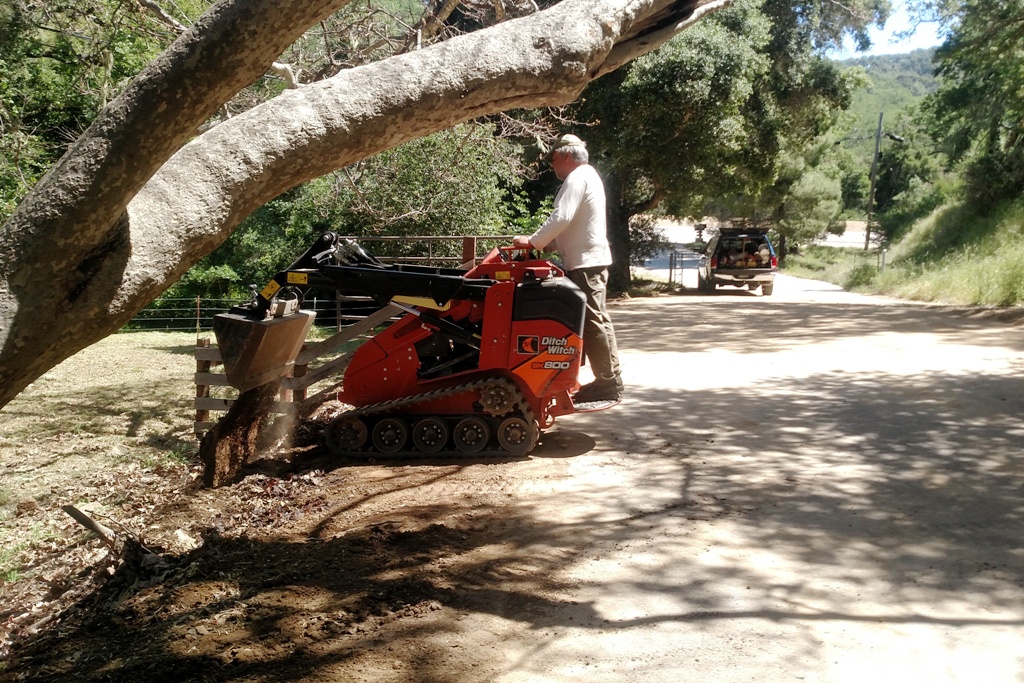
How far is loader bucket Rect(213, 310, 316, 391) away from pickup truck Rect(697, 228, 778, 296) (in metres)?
23.4

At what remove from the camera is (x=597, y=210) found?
769cm

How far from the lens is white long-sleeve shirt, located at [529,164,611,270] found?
7.52 meters

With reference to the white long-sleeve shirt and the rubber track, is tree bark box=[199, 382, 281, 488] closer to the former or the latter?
the rubber track

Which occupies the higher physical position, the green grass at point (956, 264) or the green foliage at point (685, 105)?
the green foliage at point (685, 105)

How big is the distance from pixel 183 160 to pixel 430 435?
4.30 meters

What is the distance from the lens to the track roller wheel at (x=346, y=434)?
761 cm

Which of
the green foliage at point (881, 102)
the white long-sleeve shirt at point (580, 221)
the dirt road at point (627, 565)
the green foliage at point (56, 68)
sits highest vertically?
the green foliage at point (881, 102)

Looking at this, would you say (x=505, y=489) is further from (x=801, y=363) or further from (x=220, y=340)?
(x=801, y=363)

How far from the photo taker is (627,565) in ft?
16.8

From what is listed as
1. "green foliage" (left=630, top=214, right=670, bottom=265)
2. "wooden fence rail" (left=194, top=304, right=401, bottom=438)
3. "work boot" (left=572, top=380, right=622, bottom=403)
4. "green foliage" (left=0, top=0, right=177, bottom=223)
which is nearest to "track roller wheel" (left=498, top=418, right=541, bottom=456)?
"work boot" (left=572, top=380, right=622, bottom=403)

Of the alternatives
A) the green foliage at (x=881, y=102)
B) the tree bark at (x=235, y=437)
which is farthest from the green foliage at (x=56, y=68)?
the green foliage at (x=881, y=102)

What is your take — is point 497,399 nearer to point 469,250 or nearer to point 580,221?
point 580,221

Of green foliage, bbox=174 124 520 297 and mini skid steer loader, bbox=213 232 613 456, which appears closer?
mini skid steer loader, bbox=213 232 613 456

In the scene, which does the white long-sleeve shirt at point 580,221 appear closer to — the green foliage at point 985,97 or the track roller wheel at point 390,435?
the track roller wheel at point 390,435
